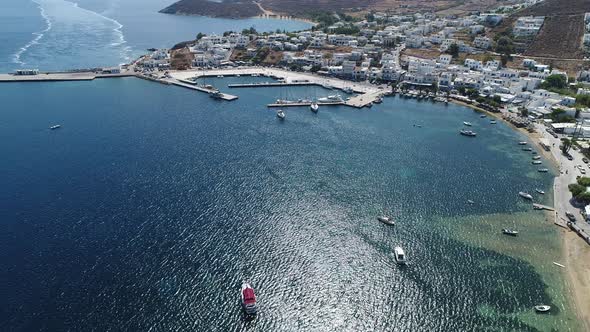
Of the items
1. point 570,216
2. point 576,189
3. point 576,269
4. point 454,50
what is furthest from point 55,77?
point 454,50

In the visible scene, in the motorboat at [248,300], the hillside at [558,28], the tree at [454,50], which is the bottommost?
the motorboat at [248,300]

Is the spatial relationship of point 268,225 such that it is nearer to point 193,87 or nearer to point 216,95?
point 216,95

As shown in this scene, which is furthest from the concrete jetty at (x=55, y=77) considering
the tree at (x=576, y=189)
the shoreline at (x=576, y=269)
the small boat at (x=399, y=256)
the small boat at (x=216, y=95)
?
the shoreline at (x=576, y=269)

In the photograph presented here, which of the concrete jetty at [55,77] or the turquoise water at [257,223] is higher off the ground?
the concrete jetty at [55,77]

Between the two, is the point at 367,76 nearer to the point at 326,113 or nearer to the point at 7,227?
the point at 326,113

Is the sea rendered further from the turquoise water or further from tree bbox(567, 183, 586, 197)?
tree bbox(567, 183, 586, 197)

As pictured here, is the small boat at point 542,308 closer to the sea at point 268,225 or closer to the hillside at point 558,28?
the sea at point 268,225
